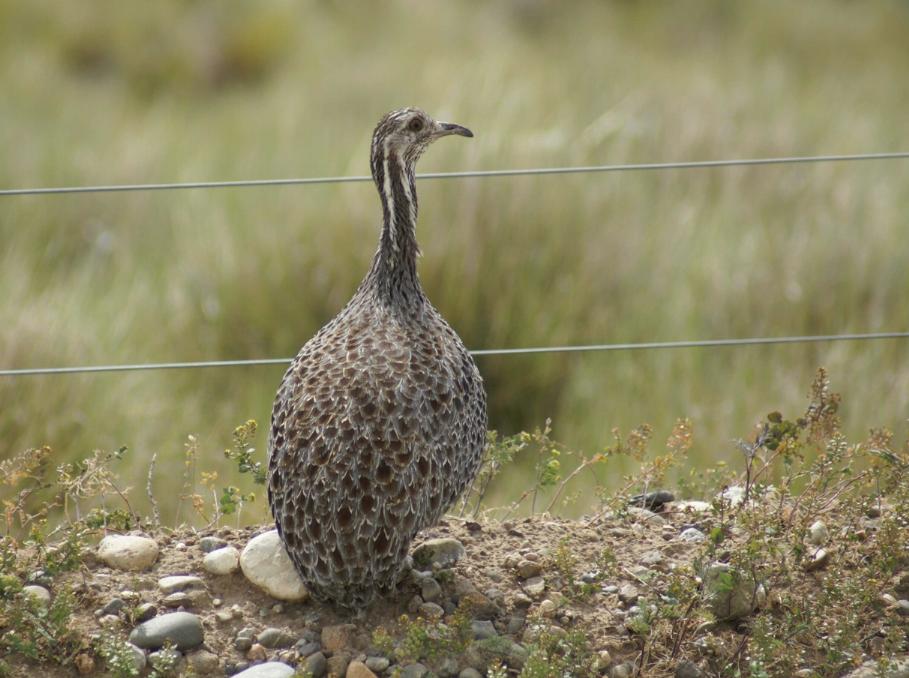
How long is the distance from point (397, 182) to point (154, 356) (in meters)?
3.48

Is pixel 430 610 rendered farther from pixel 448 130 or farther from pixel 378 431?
pixel 448 130

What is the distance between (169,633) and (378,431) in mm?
877

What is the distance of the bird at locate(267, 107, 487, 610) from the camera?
3.62 metres

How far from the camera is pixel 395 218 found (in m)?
4.03

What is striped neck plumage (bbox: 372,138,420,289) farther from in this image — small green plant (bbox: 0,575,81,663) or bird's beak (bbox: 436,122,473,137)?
small green plant (bbox: 0,575,81,663)

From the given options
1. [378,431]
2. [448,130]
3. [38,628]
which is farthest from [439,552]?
[448,130]

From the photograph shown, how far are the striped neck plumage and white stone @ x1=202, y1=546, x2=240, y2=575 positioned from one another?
3.40ft

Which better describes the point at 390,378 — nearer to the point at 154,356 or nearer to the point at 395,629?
the point at 395,629

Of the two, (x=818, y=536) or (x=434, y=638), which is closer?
(x=434, y=638)

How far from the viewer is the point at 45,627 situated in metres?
3.65

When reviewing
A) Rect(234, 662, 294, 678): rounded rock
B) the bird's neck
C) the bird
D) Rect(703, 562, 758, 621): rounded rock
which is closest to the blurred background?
Rect(703, 562, 758, 621): rounded rock

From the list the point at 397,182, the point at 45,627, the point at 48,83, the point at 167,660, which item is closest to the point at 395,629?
the point at 167,660

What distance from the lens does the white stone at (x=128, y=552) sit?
13.4 ft

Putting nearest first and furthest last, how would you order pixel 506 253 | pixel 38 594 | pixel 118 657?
pixel 118 657, pixel 38 594, pixel 506 253
